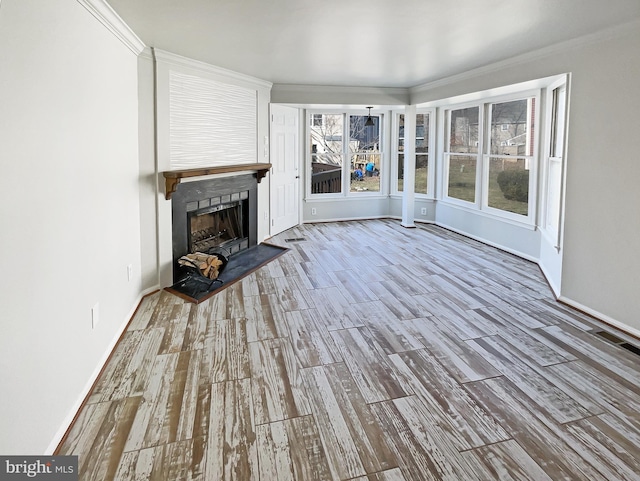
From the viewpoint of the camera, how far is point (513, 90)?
5.41 m

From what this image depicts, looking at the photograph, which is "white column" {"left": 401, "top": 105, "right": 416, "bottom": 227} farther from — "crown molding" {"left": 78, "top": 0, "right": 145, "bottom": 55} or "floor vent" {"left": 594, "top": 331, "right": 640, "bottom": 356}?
"crown molding" {"left": 78, "top": 0, "right": 145, "bottom": 55}

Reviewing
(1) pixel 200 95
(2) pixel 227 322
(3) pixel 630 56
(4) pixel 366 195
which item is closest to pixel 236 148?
(1) pixel 200 95

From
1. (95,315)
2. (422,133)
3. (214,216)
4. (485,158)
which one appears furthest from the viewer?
(422,133)

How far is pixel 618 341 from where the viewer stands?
3.27 m

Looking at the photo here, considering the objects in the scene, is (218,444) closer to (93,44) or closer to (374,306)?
(374,306)

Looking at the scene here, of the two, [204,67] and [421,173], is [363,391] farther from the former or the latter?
[421,173]

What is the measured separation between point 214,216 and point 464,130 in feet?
14.5

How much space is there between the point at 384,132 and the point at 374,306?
519 cm

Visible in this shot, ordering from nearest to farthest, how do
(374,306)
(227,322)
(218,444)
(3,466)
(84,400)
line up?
(3,466) → (218,444) → (84,400) → (227,322) → (374,306)

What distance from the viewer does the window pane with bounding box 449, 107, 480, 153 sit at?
6.96m

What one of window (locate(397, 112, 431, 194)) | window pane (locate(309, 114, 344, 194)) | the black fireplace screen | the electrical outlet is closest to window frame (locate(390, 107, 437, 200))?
window (locate(397, 112, 431, 194))
